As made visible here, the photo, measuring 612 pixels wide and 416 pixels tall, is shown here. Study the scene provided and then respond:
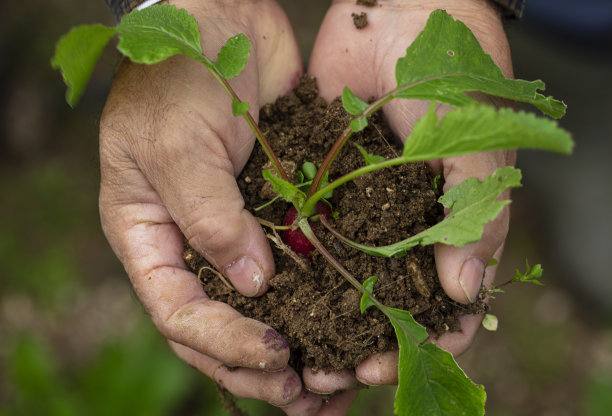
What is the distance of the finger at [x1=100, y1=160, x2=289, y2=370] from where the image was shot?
1.61 m

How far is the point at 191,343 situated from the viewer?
172 centimetres

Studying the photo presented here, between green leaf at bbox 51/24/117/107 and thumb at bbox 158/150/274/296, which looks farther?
thumb at bbox 158/150/274/296

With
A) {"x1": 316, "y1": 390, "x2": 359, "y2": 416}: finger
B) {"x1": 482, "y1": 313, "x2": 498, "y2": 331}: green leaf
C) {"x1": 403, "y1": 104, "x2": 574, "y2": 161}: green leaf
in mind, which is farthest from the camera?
{"x1": 316, "y1": 390, "x2": 359, "y2": 416}: finger

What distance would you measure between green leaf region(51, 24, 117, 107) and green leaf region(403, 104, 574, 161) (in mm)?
868

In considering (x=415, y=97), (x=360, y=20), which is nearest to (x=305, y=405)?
(x=415, y=97)

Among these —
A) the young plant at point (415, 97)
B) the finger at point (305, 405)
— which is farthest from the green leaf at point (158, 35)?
the finger at point (305, 405)

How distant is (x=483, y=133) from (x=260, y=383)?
1.09 m

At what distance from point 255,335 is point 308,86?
1009 millimetres

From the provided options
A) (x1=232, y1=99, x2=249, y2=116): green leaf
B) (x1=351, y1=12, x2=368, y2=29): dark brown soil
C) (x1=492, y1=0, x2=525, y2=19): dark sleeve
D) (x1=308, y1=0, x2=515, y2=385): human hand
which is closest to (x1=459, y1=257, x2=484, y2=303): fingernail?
(x1=308, y1=0, x2=515, y2=385): human hand

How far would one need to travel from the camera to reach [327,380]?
1665mm

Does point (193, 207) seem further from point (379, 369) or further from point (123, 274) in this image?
point (123, 274)

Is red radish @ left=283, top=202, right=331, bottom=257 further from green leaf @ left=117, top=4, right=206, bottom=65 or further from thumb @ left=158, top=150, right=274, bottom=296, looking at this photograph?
green leaf @ left=117, top=4, right=206, bottom=65

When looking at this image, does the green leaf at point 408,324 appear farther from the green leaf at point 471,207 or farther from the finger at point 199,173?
the finger at point 199,173

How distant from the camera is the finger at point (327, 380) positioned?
5.46 ft
